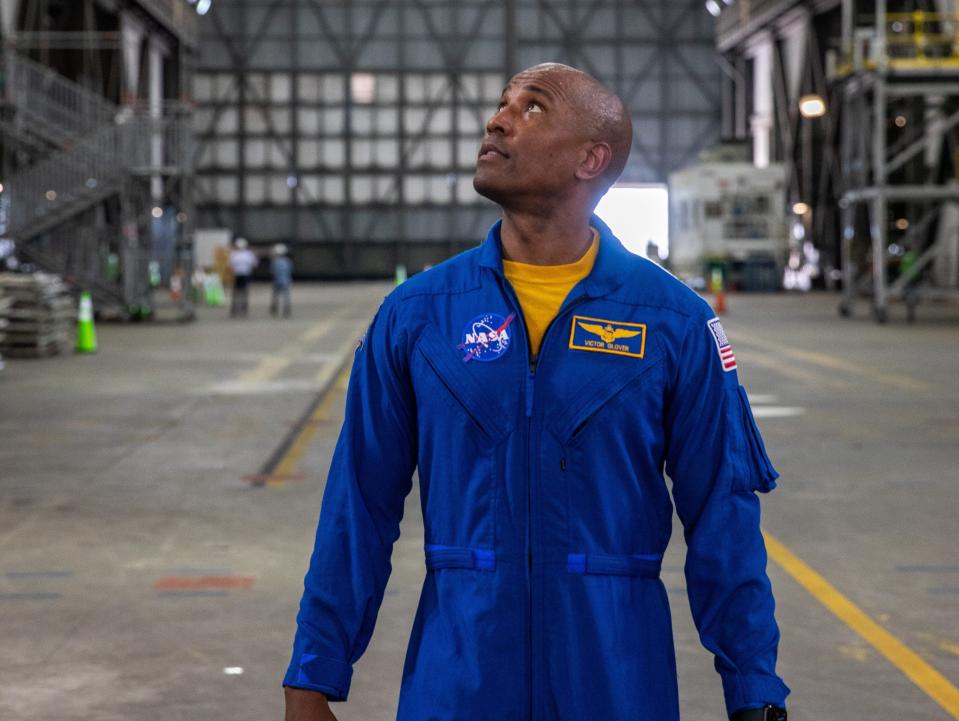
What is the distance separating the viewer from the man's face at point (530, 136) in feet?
9.96

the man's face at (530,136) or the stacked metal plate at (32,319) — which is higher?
the man's face at (530,136)

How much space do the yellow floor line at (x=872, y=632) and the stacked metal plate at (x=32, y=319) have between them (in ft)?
60.2

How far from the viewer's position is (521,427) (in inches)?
117

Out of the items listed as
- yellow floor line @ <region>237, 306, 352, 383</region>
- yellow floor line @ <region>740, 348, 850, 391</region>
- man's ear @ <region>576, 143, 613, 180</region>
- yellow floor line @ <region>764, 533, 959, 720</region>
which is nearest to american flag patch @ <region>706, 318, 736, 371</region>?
man's ear @ <region>576, 143, 613, 180</region>

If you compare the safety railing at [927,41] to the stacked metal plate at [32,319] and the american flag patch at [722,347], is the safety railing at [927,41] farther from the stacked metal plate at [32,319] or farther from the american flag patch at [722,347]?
the american flag patch at [722,347]

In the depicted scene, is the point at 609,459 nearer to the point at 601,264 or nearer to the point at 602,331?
the point at 602,331

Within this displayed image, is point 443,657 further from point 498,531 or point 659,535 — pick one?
point 659,535

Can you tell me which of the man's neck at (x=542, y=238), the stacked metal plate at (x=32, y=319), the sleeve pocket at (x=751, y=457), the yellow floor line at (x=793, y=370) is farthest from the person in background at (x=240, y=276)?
the sleeve pocket at (x=751, y=457)

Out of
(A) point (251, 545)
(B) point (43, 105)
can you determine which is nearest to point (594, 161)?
(A) point (251, 545)

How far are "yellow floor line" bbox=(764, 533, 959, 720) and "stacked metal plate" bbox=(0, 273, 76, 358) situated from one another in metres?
18.4

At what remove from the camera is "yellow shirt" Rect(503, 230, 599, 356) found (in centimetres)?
305

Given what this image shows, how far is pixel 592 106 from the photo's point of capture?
3.06 meters

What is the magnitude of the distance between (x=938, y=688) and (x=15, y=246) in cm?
3090

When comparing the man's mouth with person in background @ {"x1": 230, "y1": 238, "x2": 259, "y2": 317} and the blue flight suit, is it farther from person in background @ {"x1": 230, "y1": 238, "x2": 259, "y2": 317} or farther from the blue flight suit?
person in background @ {"x1": 230, "y1": 238, "x2": 259, "y2": 317}
